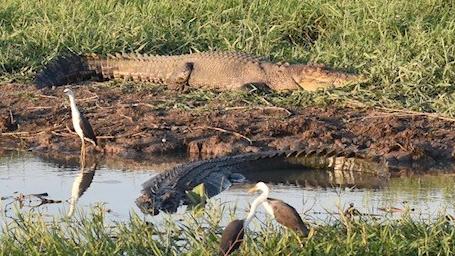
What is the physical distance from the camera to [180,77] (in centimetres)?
1072

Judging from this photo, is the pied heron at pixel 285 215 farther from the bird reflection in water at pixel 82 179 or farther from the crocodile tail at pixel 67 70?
the crocodile tail at pixel 67 70

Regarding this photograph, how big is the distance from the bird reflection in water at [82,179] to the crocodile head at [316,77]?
222cm

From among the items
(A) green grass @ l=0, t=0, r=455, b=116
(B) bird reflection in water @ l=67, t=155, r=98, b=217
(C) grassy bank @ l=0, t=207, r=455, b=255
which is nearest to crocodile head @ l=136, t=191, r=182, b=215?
(B) bird reflection in water @ l=67, t=155, r=98, b=217

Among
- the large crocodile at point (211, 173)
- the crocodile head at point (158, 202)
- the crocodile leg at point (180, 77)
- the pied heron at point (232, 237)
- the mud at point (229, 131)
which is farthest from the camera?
the crocodile leg at point (180, 77)

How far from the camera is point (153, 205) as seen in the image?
6816 mm

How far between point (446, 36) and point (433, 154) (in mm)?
2118

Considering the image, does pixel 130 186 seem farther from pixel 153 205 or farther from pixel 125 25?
pixel 125 25

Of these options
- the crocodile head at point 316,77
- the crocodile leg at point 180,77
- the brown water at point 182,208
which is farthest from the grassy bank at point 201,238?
the crocodile leg at point 180,77

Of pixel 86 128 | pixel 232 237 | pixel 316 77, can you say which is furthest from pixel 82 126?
pixel 232 237

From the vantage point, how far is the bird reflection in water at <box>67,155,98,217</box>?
23.4ft

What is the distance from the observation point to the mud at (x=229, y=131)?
843 cm

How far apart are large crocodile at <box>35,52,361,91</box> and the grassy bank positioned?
462cm

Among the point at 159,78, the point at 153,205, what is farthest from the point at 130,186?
the point at 159,78

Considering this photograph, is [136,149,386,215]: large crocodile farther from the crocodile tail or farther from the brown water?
the crocodile tail
